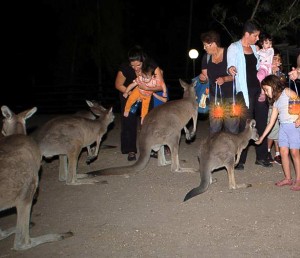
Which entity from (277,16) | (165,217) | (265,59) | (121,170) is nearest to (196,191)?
(165,217)

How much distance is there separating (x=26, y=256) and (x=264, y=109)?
14.1ft

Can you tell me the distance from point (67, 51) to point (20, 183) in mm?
17987

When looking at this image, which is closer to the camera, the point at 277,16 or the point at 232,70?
the point at 232,70

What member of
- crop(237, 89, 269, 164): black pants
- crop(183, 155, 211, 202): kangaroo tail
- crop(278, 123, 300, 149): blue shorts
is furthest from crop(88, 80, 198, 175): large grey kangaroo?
crop(278, 123, 300, 149): blue shorts

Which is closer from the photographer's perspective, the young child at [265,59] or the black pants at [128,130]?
the young child at [265,59]

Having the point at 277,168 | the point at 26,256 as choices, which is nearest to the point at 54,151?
the point at 26,256

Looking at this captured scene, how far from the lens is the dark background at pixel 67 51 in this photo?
16922mm

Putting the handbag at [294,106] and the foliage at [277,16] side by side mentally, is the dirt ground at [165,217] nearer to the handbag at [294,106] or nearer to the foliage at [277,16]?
the handbag at [294,106]

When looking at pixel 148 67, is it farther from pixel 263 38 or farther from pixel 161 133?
pixel 263 38

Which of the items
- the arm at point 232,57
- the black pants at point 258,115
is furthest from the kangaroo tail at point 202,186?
the arm at point 232,57

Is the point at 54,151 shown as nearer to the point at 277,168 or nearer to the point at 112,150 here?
the point at 112,150

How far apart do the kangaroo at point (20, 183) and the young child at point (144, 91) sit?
2.83 m

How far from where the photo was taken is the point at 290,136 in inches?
223

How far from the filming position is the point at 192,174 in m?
6.74
